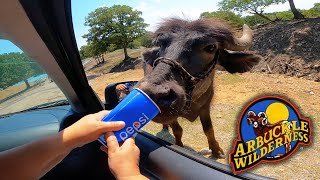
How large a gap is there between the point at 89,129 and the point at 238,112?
1343 millimetres

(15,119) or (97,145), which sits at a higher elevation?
(15,119)

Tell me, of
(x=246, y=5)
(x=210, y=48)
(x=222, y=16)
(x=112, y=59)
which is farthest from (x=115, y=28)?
(x=210, y=48)

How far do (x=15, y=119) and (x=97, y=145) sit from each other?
674 millimetres

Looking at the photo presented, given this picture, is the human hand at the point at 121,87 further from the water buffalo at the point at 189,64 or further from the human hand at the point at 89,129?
the human hand at the point at 89,129

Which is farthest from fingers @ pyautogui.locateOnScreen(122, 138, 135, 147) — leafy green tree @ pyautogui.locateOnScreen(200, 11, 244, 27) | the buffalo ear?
leafy green tree @ pyautogui.locateOnScreen(200, 11, 244, 27)

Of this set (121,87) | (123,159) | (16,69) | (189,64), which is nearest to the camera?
(123,159)

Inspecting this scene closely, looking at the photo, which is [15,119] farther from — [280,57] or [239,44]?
[280,57]

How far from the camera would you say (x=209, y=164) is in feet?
4.11

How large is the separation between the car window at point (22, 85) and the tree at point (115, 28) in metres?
22.7

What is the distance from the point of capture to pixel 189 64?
3.45m

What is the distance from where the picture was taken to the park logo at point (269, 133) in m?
1.34

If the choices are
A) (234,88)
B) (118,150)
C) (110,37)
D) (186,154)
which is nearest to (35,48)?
(118,150)

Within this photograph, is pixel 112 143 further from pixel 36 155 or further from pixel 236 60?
pixel 236 60

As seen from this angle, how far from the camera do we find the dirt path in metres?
1.83
